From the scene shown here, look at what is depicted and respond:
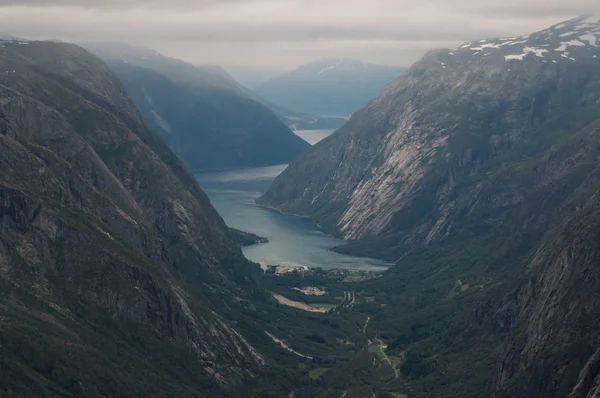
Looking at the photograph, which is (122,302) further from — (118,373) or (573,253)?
(573,253)

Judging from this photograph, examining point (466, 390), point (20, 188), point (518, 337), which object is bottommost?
point (466, 390)

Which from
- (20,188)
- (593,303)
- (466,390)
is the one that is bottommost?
(466,390)

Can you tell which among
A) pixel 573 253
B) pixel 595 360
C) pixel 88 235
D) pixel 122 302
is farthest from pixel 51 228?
pixel 595 360

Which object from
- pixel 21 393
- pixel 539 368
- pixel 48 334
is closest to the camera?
pixel 21 393

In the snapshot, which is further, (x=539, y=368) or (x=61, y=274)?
(x=61, y=274)

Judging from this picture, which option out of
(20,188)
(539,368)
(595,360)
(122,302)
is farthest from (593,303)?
(20,188)

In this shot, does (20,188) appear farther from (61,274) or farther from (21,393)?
(21,393)

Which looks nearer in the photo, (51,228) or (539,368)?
(539,368)

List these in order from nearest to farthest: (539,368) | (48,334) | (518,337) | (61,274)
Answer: (539,368) → (48,334) → (518,337) → (61,274)

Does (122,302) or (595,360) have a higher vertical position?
(595,360)
